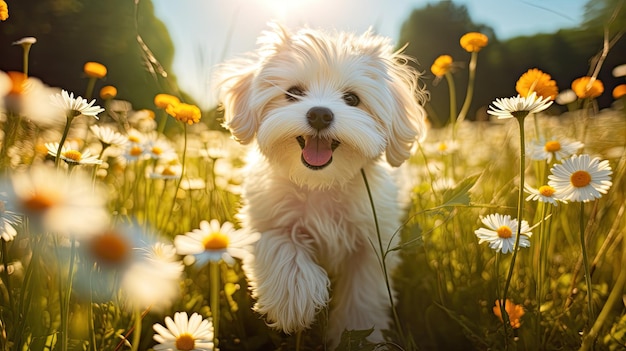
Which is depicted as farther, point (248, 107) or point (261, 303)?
point (248, 107)

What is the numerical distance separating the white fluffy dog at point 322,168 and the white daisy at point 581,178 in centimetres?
91

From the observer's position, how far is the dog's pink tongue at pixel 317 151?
7.73ft

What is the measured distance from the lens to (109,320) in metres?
1.88

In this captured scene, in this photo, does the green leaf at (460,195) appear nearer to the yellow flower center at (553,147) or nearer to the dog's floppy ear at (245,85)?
the yellow flower center at (553,147)

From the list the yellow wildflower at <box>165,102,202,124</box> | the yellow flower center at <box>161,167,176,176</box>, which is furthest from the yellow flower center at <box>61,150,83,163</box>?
the yellow flower center at <box>161,167,176,176</box>

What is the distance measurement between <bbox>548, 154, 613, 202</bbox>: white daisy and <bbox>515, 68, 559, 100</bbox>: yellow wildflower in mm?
434

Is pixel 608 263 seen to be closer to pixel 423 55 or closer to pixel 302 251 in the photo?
pixel 302 251

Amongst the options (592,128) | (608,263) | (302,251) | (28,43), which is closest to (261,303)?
(302,251)

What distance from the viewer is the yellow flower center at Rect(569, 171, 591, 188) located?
1.49 meters

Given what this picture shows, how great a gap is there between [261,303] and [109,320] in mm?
677

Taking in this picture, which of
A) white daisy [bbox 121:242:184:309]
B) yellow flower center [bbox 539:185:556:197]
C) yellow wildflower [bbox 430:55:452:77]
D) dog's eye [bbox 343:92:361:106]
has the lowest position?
white daisy [bbox 121:242:184:309]

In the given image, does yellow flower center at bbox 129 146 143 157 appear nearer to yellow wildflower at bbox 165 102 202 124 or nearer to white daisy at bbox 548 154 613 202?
yellow wildflower at bbox 165 102 202 124

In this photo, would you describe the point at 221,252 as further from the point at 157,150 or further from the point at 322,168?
the point at 157,150

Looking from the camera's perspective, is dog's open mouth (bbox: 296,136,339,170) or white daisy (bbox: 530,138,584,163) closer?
white daisy (bbox: 530,138,584,163)
